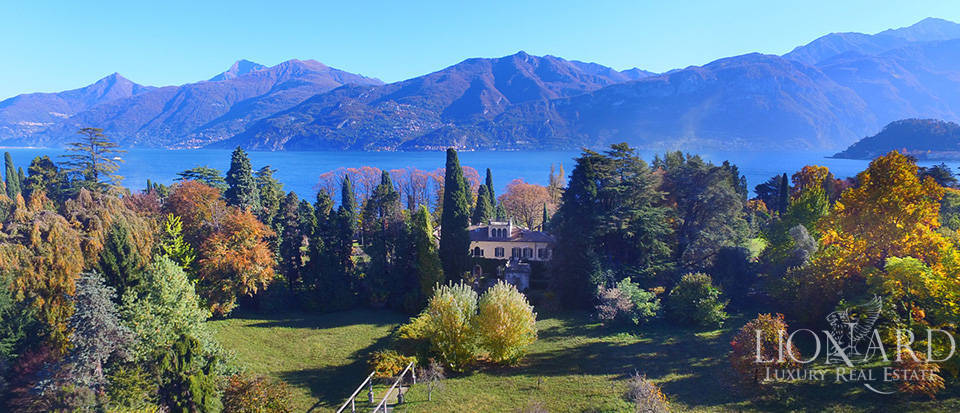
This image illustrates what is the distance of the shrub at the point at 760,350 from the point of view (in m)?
18.4

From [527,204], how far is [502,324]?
44726 mm

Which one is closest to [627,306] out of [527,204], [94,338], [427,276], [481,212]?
[427,276]

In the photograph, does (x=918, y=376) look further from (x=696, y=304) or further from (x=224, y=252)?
A: (x=224, y=252)

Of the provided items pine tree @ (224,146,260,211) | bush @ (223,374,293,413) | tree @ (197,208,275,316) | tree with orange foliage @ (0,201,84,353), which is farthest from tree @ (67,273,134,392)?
pine tree @ (224,146,260,211)

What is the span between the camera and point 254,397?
18.2 meters

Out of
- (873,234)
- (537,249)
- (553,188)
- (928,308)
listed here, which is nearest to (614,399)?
(928,308)

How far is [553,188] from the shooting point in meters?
73.1

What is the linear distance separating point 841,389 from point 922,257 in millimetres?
8682

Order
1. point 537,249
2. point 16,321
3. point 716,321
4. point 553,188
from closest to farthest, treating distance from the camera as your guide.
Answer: point 16,321
point 716,321
point 537,249
point 553,188

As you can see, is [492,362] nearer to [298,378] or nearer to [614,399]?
[614,399]

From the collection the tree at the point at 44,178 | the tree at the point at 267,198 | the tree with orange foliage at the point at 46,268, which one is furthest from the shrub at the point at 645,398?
the tree at the point at 44,178

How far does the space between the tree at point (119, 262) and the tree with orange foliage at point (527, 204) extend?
46821 millimetres

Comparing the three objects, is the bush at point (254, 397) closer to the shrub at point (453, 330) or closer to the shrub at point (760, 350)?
the shrub at point (453, 330)

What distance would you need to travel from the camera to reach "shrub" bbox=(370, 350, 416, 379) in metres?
21.5
